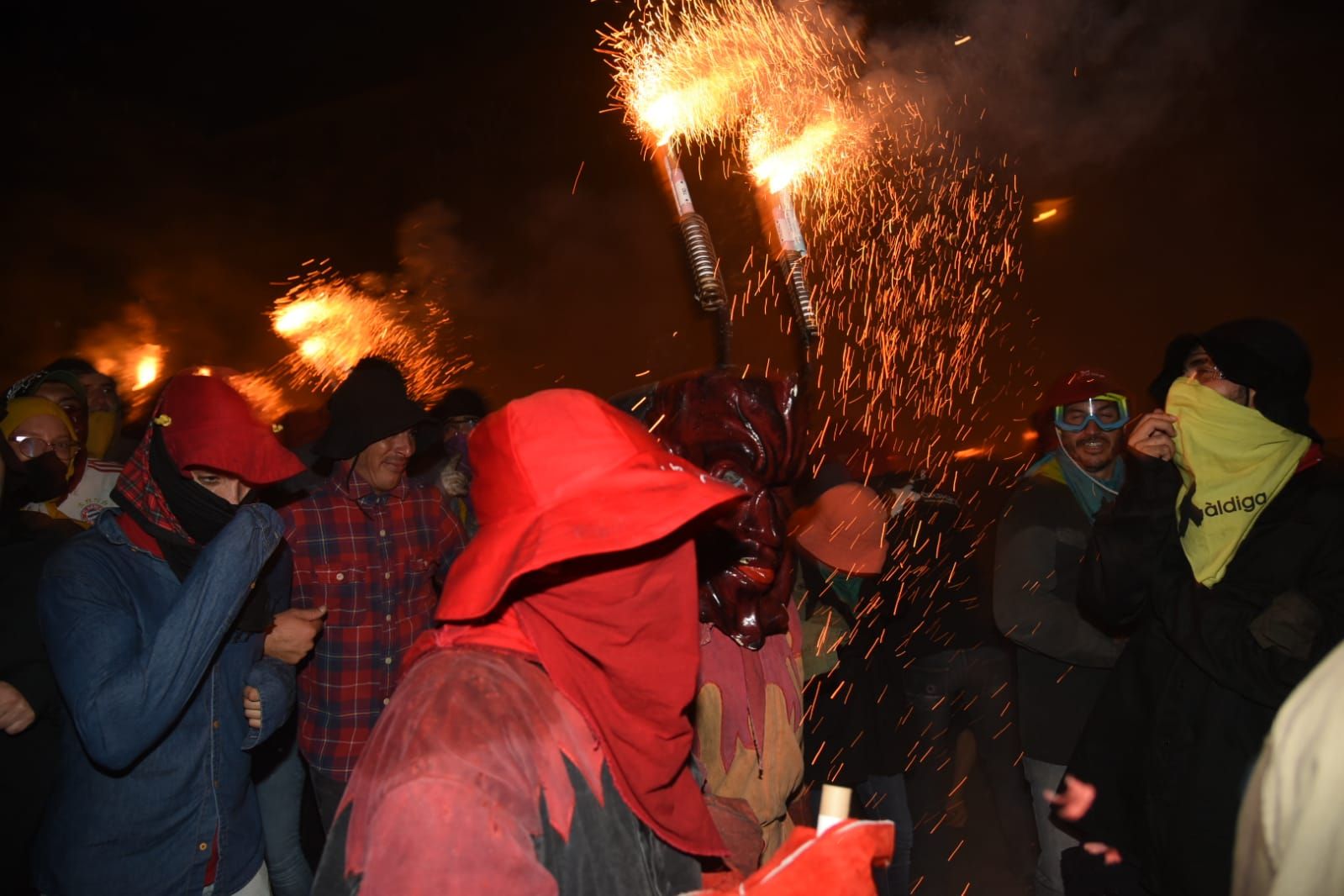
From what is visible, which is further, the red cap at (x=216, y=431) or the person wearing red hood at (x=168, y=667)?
the red cap at (x=216, y=431)

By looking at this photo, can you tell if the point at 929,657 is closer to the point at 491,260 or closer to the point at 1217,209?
the point at 491,260

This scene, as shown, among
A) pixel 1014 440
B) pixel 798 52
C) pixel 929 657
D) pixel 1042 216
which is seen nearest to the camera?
pixel 929 657

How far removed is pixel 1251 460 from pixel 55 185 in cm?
1028

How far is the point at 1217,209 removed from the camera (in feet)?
32.7

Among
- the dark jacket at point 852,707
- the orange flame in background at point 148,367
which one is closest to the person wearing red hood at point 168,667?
the dark jacket at point 852,707

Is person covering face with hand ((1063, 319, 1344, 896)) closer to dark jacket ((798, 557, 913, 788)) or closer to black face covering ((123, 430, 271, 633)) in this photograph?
dark jacket ((798, 557, 913, 788))

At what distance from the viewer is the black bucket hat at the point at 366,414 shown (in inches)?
136

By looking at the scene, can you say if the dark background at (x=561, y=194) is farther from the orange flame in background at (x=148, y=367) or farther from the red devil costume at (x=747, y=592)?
the red devil costume at (x=747, y=592)

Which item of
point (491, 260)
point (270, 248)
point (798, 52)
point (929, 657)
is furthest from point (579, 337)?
point (929, 657)

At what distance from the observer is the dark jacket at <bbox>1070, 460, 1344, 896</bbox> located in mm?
2510

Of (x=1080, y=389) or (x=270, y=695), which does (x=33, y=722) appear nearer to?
(x=270, y=695)

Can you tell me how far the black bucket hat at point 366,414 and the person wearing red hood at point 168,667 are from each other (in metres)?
0.85

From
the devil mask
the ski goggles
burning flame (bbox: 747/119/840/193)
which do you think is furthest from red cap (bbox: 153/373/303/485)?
burning flame (bbox: 747/119/840/193)

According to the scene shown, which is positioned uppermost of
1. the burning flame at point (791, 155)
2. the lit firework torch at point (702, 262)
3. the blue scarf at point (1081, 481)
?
the burning flame at point (791, 155)
